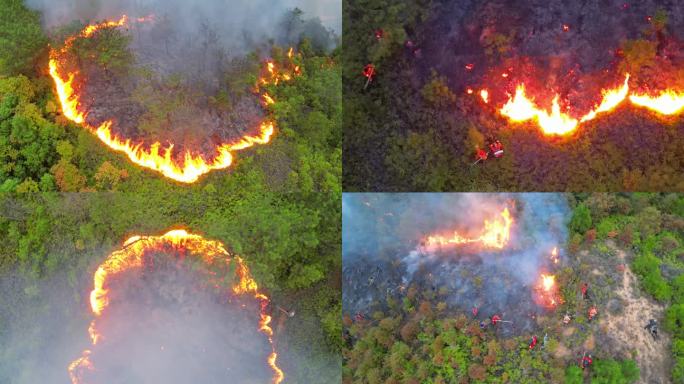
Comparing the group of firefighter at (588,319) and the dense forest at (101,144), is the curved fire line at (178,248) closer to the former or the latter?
the dense forest at (101,144)

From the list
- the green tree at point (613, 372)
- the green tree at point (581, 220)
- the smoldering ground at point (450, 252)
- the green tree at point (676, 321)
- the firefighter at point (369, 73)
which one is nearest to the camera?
the green tree at point (613, 372)

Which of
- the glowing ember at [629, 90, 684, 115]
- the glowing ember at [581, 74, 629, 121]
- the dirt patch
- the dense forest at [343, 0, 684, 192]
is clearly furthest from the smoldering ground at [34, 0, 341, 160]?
the dirt patch

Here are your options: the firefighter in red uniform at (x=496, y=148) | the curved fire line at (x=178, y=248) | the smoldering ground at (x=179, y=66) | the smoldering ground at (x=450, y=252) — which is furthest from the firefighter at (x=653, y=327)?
the smoldering ground at (x=179, y=66)

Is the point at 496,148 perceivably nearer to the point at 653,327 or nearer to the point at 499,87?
the point at 499,87

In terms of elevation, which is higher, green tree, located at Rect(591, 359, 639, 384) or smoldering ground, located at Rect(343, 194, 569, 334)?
smoldering ground, located at Rect(343, 194, 569, 334)

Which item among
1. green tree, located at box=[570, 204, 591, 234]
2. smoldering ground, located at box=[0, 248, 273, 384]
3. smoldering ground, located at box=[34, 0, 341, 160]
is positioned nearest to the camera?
→ green tree, located at box=[570, 204, 591, 234]

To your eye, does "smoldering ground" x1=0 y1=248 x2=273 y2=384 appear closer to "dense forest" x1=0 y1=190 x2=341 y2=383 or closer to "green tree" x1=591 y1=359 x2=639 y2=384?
"dense forest" x1=0 y1=190 x2=341 y2=383

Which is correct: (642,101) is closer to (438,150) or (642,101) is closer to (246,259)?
(438,150)
